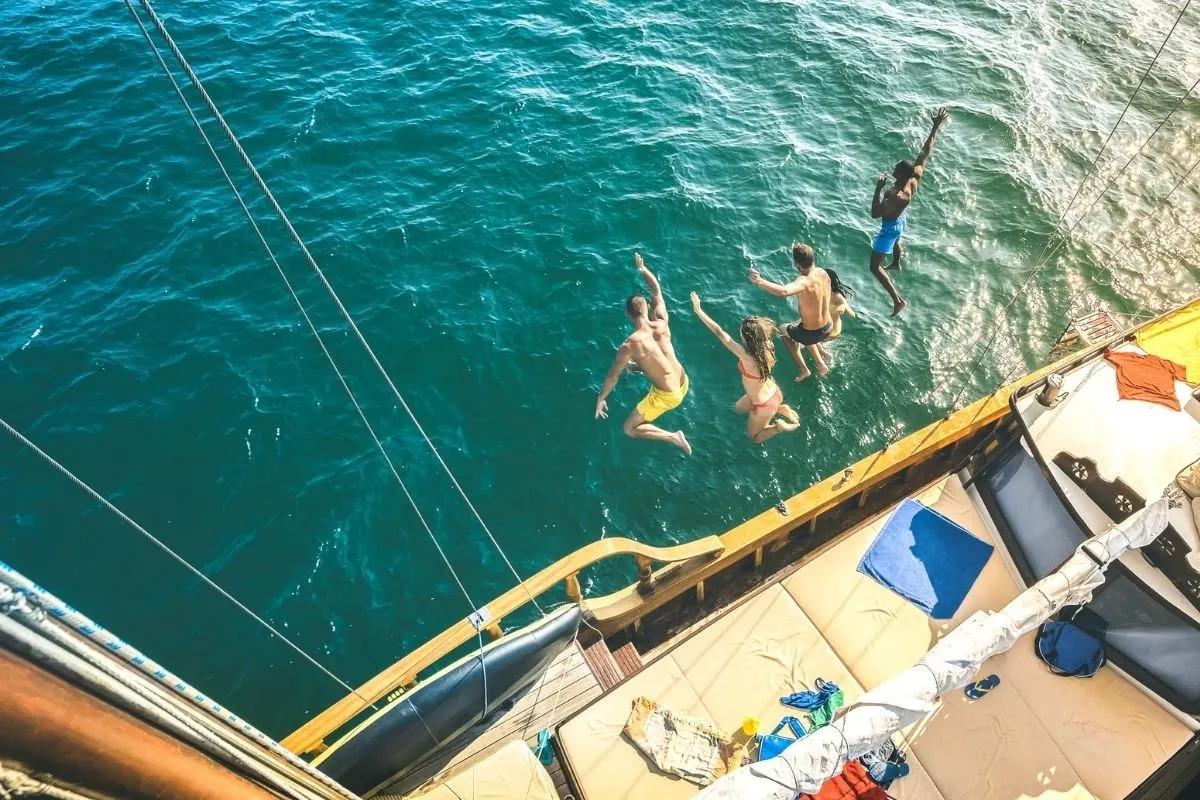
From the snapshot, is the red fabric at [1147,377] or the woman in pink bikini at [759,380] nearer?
the red fabric at [1147,377]

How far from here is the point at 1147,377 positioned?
816cm

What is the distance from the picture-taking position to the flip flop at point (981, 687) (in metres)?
7.63

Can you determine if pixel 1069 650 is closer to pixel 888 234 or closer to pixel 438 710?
pixel 888 234

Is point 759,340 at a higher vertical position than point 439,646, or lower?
higher

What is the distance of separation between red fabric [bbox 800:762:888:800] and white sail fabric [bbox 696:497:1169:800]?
119cm

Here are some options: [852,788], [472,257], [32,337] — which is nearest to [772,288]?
[852,788]

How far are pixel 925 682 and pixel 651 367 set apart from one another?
18.1 ft

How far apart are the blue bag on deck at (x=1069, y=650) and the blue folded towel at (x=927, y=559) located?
98 centimetres

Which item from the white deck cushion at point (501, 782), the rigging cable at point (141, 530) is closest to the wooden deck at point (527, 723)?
the white deck cushion at point (501, 782)

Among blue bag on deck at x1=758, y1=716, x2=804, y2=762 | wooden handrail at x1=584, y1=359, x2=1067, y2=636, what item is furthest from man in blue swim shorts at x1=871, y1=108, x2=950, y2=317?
blue bag on deck at x1=758, y1=716, x2=804, y2=762

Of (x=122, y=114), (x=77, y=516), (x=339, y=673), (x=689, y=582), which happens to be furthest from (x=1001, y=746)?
(x=122, y=114)

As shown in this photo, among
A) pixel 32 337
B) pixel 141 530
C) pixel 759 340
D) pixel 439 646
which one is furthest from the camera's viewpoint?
pixel 32 337

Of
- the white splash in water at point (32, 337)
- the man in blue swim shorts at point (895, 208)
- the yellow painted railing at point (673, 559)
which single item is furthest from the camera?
the white splash in water at point (32, 337)

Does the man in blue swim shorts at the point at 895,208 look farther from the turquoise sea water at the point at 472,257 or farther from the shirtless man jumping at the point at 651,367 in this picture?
the shirtless man jumping at the point at 651,367
